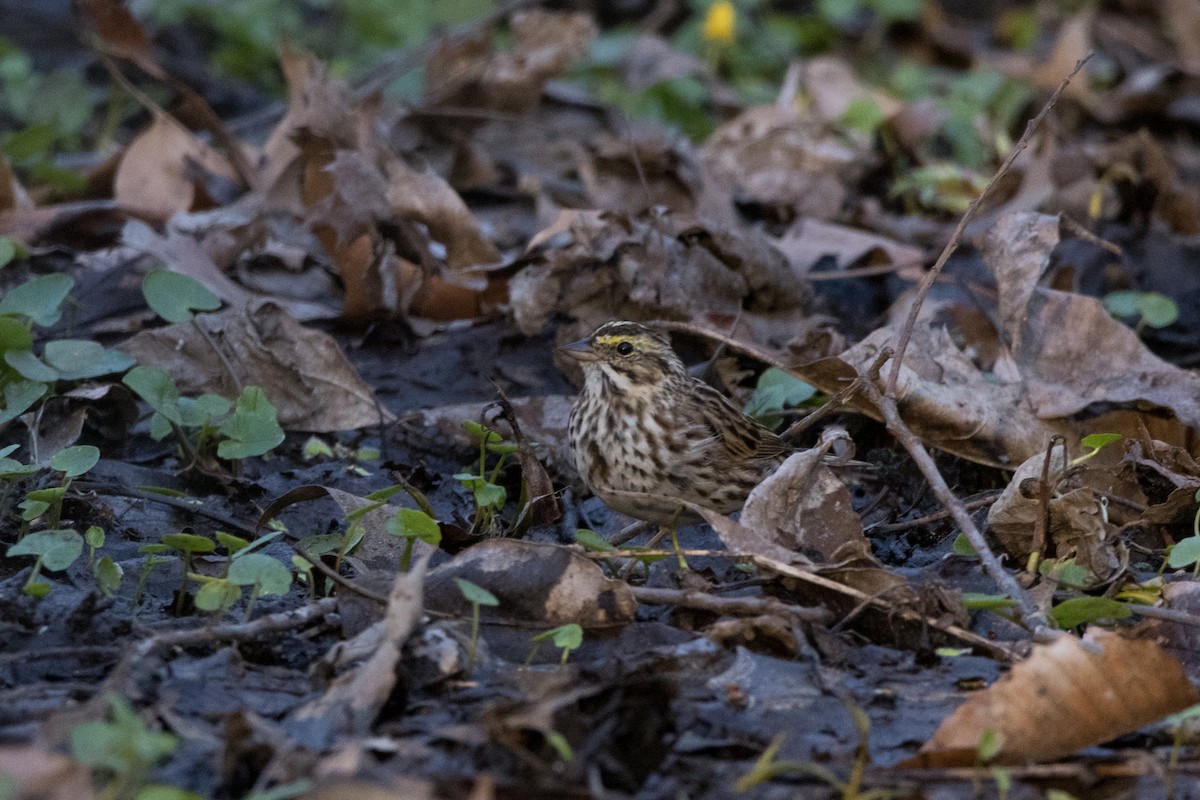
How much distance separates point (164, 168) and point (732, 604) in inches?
172

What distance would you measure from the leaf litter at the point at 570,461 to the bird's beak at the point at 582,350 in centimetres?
33

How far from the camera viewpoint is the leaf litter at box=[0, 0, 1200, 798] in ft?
10.4

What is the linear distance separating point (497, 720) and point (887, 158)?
5676 millimetres

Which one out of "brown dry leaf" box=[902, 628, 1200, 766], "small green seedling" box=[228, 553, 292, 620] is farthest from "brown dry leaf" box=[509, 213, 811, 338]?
"brown dry leaf" box=[902, 628, 1200, 766]

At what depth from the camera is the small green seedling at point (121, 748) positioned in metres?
2.73

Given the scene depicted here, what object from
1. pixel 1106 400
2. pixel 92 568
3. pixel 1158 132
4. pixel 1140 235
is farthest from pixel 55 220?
pixel 1158 132

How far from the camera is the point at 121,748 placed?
2736 millimetres

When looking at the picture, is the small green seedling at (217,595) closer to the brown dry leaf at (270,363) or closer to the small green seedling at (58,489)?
the small green seedling at (58,489)

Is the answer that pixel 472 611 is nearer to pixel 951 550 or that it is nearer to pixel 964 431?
pixel 951 550

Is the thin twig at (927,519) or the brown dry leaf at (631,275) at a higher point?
the brown dry leaf at (631,275)

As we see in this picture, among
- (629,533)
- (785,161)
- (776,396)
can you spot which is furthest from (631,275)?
(785,161)

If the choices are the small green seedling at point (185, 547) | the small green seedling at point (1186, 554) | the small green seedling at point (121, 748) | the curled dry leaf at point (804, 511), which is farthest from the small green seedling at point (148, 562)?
the small green seedling at point (1186, 554)

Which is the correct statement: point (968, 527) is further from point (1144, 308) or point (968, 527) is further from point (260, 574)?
point (1144, 308)

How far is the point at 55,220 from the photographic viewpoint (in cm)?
632
